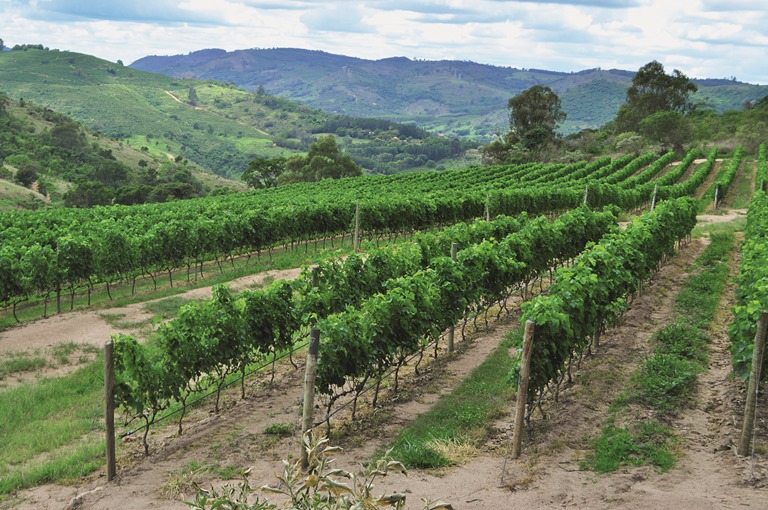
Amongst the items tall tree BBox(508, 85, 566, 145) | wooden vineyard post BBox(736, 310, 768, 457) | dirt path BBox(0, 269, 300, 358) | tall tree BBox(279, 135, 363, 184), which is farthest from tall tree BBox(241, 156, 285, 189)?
wooden vineyard post BBox(736, 310, 768, 457)

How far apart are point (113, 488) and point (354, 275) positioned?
6.68m

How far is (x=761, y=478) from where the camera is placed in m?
7.57

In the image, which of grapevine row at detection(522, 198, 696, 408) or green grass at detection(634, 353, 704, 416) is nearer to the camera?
grapevine row at detection(522, 198, 696, 408)

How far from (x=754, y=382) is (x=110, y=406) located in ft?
26.9

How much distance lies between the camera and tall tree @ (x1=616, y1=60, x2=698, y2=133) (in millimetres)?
96000

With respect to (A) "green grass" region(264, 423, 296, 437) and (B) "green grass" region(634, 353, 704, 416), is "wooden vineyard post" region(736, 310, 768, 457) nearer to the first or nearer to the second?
(B) "green grass" region(634, 353, 704, 416)

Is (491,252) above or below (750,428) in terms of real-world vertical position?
above

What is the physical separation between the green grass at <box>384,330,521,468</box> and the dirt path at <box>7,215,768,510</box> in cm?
26

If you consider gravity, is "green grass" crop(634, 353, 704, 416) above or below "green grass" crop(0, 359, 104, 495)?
above

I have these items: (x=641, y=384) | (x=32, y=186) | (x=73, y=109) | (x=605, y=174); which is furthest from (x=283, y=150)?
(x=641, y=384)

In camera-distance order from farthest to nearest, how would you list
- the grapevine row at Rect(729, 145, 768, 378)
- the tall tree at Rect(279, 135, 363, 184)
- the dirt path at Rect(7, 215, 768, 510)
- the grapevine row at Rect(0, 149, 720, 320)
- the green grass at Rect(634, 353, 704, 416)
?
the tall tree at Rect(279, 135, 363, 184)
the grapevine row at Rect(0, 149, 720, 320)
the green grass at Rect(634, 353, 704, 416)
the grapevine row at Rect(729, 145, 768, 378)
the dirt path at Rect(7, 215, 768, 510)

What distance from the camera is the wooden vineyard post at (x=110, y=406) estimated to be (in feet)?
27.7

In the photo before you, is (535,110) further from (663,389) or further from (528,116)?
(663,389)

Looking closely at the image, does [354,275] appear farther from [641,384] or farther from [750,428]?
[750,428]
